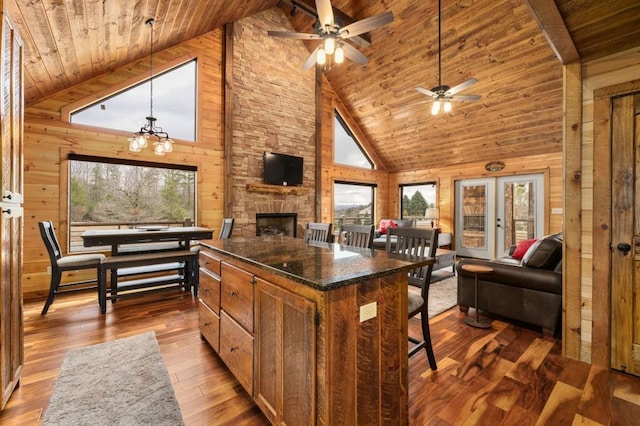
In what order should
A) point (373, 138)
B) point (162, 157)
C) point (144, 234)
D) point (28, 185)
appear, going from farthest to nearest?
point (373, 138) → point (162, 157) → point (28, 185) → point (144, 234)

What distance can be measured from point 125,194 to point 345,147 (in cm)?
512

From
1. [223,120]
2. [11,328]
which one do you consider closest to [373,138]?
[223,120]

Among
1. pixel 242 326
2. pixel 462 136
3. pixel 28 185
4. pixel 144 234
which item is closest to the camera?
pixel 242 326

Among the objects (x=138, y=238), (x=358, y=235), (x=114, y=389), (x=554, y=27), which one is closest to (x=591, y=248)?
(x=554, y=27)

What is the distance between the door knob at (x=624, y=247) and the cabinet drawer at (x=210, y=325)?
299 centimetres

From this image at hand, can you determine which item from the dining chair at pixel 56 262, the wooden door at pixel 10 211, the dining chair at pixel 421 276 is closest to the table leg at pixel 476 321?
the dining chair at pixel 421 276

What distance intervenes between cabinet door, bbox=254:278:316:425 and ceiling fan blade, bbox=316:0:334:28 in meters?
2.48

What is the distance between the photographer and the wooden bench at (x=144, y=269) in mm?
3254

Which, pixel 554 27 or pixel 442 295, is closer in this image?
pixel 554 27

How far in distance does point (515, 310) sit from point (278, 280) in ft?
8.98

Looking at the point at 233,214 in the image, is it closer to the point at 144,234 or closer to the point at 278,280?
the point at 144,234

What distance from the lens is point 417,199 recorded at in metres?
8.23

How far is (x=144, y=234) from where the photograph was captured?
3.49 metres

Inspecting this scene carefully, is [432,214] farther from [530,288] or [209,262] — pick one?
[209,262]
